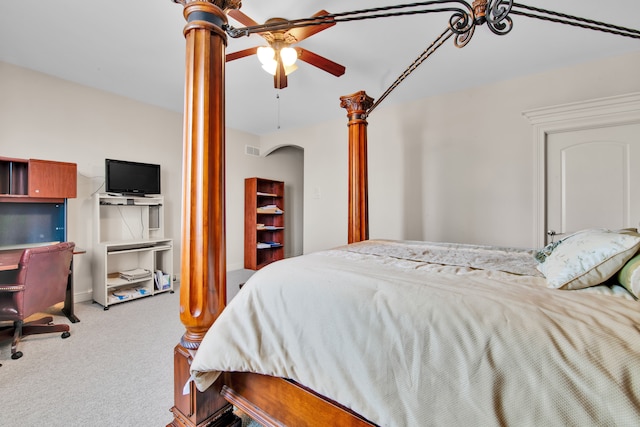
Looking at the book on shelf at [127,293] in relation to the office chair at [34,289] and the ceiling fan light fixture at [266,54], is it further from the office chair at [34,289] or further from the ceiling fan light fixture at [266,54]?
the ceiling fan light fixture at [266,54]

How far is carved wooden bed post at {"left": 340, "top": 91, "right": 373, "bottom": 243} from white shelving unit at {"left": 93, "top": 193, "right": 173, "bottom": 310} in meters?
2.42

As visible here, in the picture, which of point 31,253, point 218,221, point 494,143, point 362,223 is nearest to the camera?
point 218,221

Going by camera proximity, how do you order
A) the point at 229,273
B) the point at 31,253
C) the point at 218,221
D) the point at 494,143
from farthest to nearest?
the point at 229,273
the point at 494,143
the point at 31,253
the point at 218,221

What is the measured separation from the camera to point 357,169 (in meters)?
2.30

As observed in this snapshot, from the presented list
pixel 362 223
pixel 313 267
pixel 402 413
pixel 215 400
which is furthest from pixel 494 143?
pixel 215 400

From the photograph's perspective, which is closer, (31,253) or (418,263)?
(418,263)

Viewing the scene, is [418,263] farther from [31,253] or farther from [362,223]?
[31,253]

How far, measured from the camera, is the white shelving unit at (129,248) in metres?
2.93

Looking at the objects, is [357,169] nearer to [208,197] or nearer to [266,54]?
[266,54]

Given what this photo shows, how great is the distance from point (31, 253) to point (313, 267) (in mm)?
2164

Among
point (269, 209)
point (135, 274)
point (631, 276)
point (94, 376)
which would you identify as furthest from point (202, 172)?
point (269, 209)

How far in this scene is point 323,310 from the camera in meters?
0.95

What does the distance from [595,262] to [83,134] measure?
4.27 meters

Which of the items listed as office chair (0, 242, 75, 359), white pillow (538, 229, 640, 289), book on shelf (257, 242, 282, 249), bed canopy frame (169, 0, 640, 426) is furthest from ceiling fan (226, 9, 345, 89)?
book on shelf (257, 242, 282, 249)
